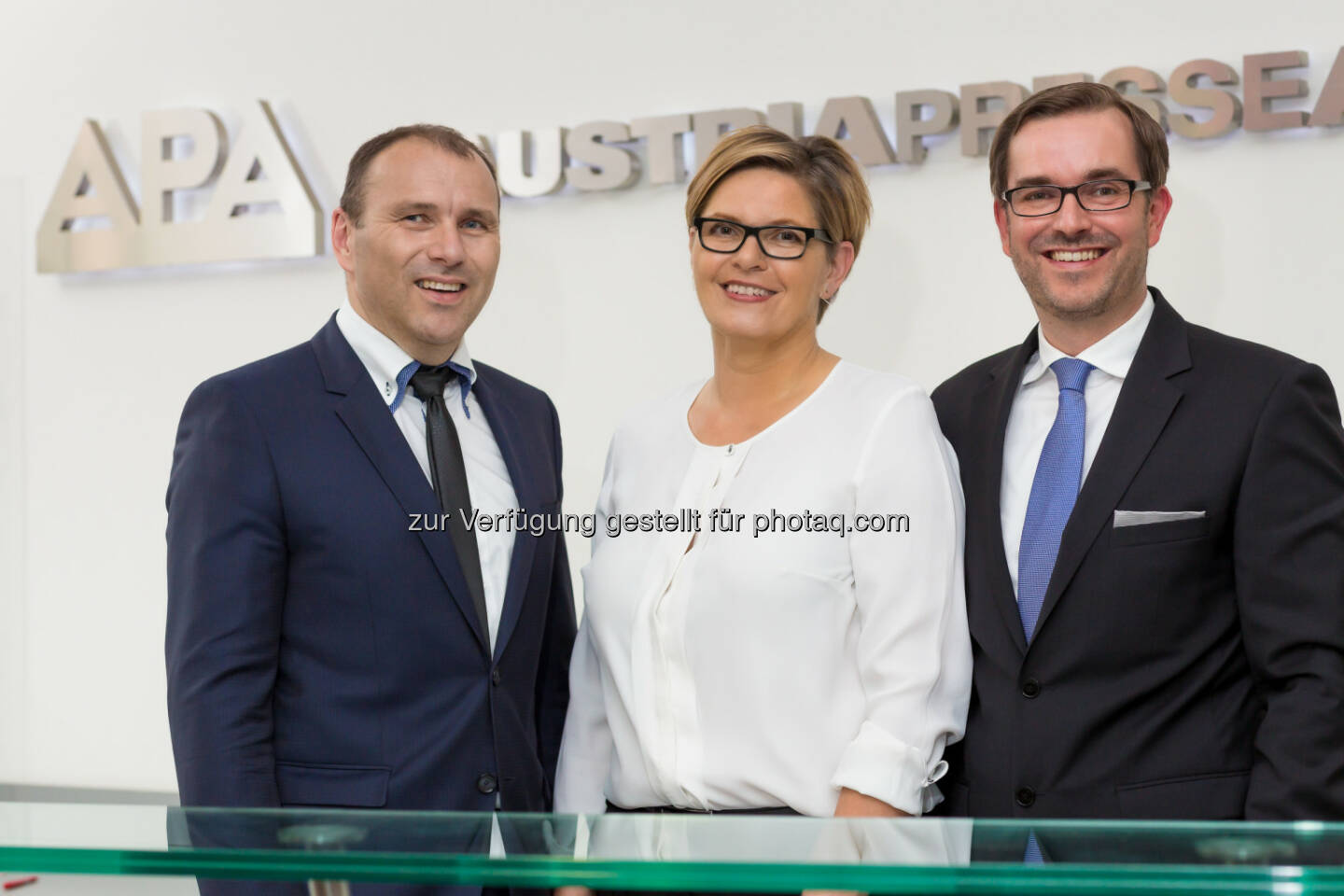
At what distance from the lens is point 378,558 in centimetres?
245

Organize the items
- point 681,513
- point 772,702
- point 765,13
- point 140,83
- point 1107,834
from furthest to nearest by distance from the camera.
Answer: point 140,83, point 765,13, point 681,513, point 772,702, point 1107,834

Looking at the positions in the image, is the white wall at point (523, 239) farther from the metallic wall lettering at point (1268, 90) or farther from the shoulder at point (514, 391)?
the shoulder at point (514, 391)

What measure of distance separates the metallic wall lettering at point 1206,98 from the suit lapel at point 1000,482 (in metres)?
1.93

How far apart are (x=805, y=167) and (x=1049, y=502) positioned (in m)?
0.76

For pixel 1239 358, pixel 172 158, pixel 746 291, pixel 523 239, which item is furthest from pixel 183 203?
pixel 1239 358

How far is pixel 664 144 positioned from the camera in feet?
15.5

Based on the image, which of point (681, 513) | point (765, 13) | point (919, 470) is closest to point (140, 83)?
point (765, 13)

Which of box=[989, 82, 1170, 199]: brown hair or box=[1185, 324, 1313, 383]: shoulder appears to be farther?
box=[989, 82, 1170, 199]: brown hair

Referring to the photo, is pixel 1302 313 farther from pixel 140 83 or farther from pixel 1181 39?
pixel 140 83

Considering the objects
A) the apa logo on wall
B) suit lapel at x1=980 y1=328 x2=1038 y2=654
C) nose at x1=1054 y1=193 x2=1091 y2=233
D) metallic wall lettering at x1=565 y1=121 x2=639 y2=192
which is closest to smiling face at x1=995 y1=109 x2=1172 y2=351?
nose at x1=1054 y1=193 x2=1091 y2=233

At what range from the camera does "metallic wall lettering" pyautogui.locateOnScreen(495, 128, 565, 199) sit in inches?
192

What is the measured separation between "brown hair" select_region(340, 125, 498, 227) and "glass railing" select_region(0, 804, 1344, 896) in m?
1.73

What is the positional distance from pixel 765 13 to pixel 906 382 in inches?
106

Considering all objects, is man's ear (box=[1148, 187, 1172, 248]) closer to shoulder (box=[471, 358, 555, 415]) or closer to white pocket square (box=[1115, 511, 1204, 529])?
white pocket square (box=[1115, 511, 1204, 529])
